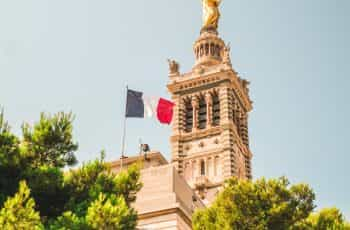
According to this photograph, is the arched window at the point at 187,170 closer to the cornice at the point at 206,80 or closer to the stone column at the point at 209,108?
the stone column at the point at 209,108

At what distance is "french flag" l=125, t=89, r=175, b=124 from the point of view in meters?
32.3

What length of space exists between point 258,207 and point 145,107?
1270cm

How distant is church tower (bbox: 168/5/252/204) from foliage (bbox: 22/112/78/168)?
3451 cm

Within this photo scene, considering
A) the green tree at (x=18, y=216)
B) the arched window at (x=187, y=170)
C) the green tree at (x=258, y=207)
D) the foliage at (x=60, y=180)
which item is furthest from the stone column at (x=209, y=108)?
the green tree at (x=18, y=216)

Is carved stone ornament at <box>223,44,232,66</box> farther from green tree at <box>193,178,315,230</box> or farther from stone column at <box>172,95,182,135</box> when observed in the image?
green tree at <box>193,178,315,230</box>

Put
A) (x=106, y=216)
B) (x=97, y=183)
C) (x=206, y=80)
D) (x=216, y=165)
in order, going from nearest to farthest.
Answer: (x=106, y=216) → (x=97, y=183) → (x=216, y=165) → (x=206, y=80)

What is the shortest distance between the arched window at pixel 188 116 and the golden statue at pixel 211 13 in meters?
10.8

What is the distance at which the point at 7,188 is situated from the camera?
20594mm

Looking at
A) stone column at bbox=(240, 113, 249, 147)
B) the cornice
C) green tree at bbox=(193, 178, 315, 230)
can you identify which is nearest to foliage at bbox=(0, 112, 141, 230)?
green tree at bbox=(193, 178, 315, 230)

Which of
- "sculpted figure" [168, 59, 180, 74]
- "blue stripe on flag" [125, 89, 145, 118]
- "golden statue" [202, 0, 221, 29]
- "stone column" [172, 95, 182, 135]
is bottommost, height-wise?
"blue stripe on flag" [125, 89, 145, 118]

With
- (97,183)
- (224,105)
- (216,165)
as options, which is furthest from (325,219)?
(224,105)

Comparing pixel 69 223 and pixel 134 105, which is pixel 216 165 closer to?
pixel 134 105

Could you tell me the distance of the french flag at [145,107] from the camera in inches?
1271

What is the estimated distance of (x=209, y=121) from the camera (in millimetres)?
61969
